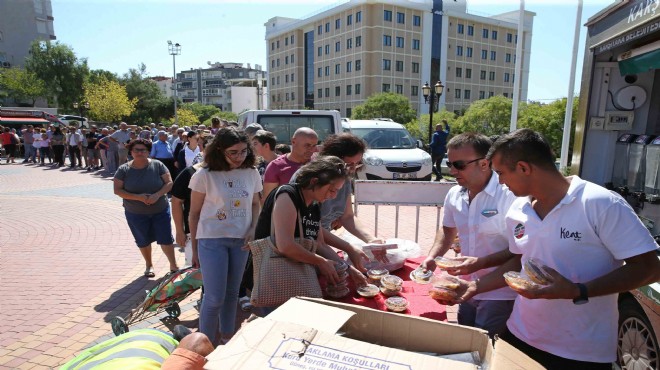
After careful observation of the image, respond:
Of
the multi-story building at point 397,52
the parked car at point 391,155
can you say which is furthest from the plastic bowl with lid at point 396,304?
the multi-story building at point 397,52

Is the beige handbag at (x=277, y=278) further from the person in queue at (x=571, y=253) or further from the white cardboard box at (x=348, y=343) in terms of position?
the person in queue at (x=571, y=253)

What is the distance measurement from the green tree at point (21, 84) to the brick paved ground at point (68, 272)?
44.8 metres

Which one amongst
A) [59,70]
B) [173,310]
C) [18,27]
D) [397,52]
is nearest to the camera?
[173,310]

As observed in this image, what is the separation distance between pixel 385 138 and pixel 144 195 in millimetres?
8229

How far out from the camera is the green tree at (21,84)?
44844 millimetres

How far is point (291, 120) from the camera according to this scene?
7.64 m

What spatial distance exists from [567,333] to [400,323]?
2.96 ft

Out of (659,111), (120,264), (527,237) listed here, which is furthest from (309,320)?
(120,264)

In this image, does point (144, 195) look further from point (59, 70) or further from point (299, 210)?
point (59, 70)

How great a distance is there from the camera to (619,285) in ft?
5.06

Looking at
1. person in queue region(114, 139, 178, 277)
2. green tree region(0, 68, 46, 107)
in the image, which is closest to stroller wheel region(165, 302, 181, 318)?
person in queue region(114, 139, 178, 277)

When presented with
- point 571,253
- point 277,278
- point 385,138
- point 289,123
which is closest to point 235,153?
point 277,278

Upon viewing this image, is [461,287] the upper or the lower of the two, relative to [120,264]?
upper

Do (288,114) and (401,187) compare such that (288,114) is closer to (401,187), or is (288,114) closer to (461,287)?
(401,187)
